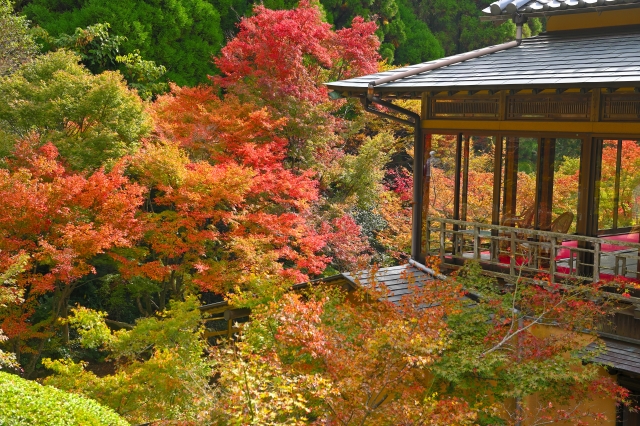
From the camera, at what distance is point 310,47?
18.3 metres

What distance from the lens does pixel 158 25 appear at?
22109 mm

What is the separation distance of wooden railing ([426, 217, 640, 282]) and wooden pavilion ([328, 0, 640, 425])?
0.02m

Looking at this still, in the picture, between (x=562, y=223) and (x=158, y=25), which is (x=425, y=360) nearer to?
(x=562, y=223)

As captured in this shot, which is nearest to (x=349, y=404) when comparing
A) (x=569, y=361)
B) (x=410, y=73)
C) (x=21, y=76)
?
(x=569, y=361)

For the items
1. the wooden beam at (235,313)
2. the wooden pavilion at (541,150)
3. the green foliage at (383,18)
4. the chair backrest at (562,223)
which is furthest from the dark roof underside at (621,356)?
the green foliage at (383,18)

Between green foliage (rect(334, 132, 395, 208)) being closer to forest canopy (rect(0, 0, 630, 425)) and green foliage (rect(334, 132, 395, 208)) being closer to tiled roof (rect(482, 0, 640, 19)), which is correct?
forest canopy (rect(0, 0, 630, 425))

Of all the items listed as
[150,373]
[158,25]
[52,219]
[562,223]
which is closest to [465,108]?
[562,223]

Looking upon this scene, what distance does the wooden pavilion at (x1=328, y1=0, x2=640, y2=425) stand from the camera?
27.1 feet

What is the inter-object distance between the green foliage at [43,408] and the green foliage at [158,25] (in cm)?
1476

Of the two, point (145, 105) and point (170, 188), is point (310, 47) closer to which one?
point (145, 105)

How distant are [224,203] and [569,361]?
892 centimetres

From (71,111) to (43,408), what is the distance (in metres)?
8.50

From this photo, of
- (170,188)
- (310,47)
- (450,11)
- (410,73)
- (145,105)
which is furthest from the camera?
(450,11)

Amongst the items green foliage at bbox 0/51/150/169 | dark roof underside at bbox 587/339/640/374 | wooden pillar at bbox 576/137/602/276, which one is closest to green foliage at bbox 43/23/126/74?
green foliage at bbox 0/51/150/169
